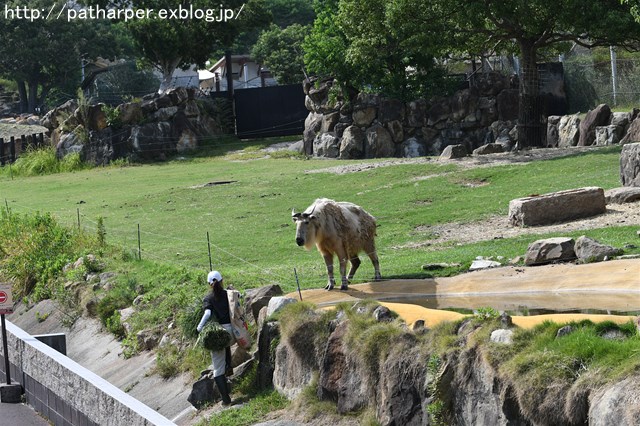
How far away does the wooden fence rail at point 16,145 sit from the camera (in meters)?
58.5

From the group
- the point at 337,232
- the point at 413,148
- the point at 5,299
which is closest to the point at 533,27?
the point at 413,148

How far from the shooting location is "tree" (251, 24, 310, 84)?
8250 centimetres

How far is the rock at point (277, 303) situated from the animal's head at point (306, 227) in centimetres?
236

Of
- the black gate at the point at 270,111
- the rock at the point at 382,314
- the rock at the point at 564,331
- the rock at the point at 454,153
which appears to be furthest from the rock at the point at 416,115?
the rock at the point at 564,331

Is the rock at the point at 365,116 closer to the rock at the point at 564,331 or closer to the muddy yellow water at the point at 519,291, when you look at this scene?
the muddy yellow water at the point at 519,291

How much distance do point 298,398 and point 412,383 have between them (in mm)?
2775

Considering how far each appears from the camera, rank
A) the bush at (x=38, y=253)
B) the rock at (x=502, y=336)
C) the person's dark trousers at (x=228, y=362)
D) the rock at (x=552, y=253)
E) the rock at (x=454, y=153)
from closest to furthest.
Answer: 1. the rock at (x=502, y=336)
2. the person's dark trousers at (x=228, y=362)
3. the rock at (x=552, y=253)
4. the bush at (x=38, y=253)
5. the rock at (x=454, y=153)

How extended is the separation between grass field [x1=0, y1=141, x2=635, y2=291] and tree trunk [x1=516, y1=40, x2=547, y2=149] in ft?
15.8

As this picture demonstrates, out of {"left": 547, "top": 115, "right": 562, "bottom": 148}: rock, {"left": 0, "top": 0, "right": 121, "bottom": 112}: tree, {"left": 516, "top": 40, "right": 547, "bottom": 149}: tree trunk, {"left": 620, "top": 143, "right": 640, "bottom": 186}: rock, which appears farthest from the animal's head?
{"left": 0, "top": 0, "right": 121, "bottom": 112}: tree

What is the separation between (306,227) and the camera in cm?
2014

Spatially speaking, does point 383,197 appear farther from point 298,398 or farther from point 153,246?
point 298,398

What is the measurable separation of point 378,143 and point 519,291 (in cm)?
3036

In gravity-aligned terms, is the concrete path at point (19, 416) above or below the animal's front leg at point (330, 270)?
below

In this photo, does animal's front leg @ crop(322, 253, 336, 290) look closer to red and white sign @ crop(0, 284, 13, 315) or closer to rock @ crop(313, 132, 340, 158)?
red and white sign @ crop(0, 284, 13, 315)
